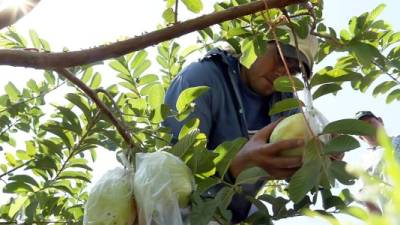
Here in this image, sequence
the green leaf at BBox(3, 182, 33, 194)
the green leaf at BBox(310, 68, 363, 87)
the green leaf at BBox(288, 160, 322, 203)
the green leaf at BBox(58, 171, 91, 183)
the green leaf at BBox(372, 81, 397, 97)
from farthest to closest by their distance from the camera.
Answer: the green leaf at BBox(372, 81, 397, 97) < the green leaf at BBox(58, 171, 91, 183) < the green leaf at BBox(3, 182, 33, 194) < the green leaf at BBox(310, 68, 363, 87) < the green leaf at BBox(288, 160, 322, 203)

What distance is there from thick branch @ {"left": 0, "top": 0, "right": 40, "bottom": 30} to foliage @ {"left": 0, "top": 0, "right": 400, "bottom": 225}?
27 cm

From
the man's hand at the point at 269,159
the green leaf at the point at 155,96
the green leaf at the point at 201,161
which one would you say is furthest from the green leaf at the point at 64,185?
the green leaf at the point at 201,161

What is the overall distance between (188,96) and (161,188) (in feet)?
1.31

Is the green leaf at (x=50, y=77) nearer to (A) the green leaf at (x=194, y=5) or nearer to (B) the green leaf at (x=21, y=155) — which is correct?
(B) the green leaf at (x=21, y=155)

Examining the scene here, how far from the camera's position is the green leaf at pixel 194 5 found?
1.41m

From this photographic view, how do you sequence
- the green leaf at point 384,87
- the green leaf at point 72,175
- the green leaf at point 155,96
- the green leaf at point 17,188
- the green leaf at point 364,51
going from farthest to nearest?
the green leaf at point 384,87 < the green leaf at point 72,175 < the green leaf at point 17,188 < the green leaf at point 155,96 < the green leaf at point 364,51

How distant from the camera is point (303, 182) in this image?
108 centimetres

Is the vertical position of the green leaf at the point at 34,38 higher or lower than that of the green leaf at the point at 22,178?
higher

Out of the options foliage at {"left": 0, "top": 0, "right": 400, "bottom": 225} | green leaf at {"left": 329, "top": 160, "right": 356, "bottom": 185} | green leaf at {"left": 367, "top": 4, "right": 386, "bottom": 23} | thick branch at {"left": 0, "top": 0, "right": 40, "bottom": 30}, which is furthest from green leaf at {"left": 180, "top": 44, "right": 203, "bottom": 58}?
thick branch at {"left": 0, "top": 0, "right": 40, "bottom": 30}

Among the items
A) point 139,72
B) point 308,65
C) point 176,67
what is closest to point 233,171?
point 308,65

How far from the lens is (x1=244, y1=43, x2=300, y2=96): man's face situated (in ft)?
6.34

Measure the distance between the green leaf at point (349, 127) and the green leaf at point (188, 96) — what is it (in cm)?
32

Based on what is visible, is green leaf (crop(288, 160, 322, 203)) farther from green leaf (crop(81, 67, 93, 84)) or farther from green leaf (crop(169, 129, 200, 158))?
green leaf (crop(81, 67, 93, 84))

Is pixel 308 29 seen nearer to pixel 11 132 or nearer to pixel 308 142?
pixel 308 142
